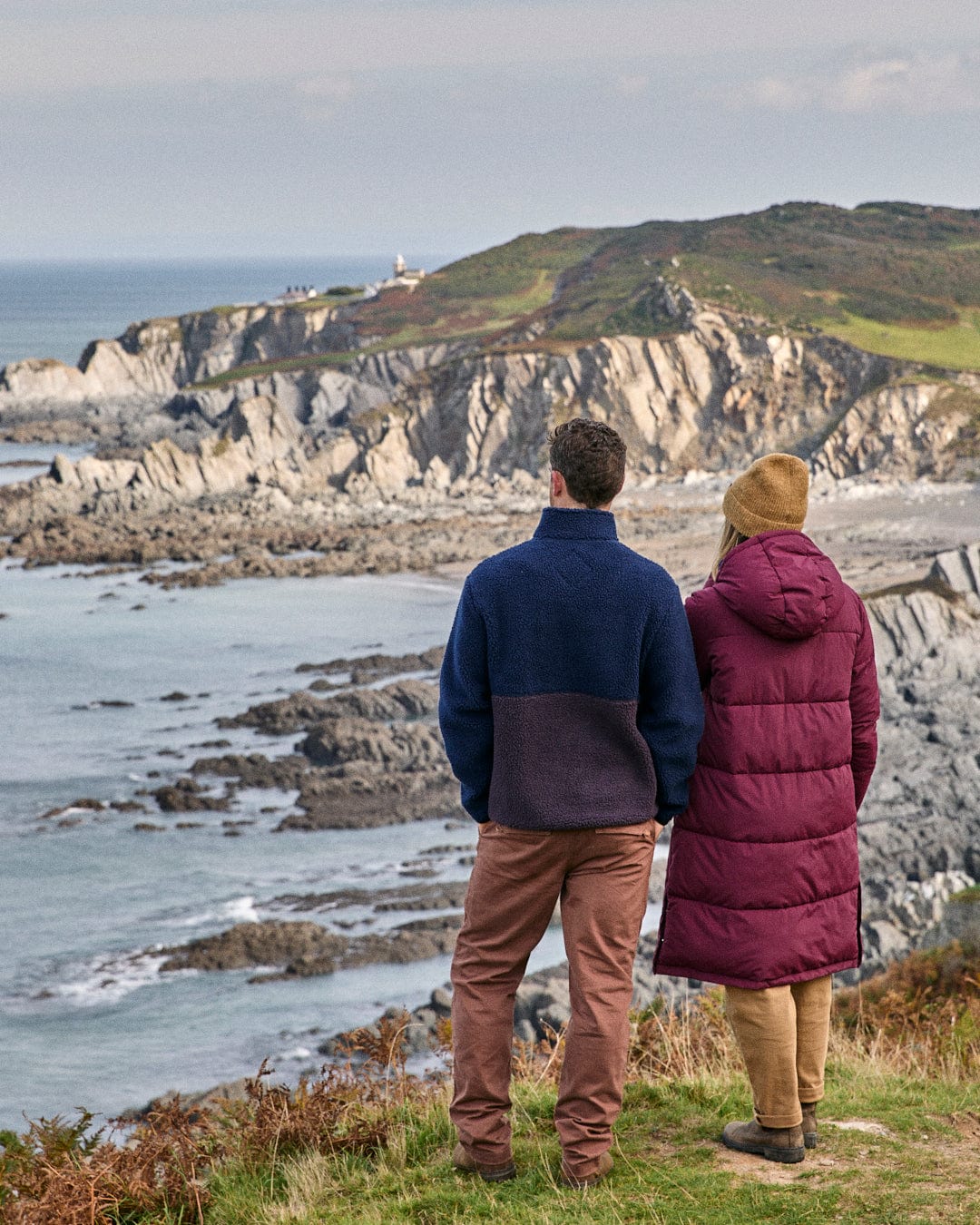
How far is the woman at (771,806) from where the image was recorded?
4.02m

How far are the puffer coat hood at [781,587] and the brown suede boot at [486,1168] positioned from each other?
1780 millimetres

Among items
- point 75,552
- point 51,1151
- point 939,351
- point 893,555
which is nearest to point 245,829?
point 51,1151

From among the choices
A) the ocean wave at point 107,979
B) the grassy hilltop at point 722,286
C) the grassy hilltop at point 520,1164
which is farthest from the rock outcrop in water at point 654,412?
the grassy hilltop at point 520,1164

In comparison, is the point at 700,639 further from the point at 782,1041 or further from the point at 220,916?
the point at 220,916

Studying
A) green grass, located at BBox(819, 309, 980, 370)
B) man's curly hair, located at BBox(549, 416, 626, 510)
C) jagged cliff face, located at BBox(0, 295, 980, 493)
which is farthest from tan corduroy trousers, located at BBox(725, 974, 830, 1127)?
green grass, located at BBox(819, 309, 980, 370)

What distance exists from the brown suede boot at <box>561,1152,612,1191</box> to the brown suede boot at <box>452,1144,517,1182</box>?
161mm

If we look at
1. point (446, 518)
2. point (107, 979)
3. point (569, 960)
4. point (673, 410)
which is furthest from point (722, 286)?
point (569, 960)

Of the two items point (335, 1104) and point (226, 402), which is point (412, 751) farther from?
point (226, 402)

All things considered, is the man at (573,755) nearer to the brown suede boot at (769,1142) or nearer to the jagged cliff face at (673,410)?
the brown suede boot at (769,1142)

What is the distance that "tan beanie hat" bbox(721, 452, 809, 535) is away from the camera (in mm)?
4234

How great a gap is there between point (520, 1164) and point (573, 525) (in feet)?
6.45

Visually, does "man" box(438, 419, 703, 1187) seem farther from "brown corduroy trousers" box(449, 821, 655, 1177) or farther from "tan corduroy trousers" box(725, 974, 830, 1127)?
"tan corduroy trousers" box(725, 974, 830, 1127)

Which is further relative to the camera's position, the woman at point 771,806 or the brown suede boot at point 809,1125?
the brown suede boot at point 809,1125

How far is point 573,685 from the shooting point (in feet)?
13.0
